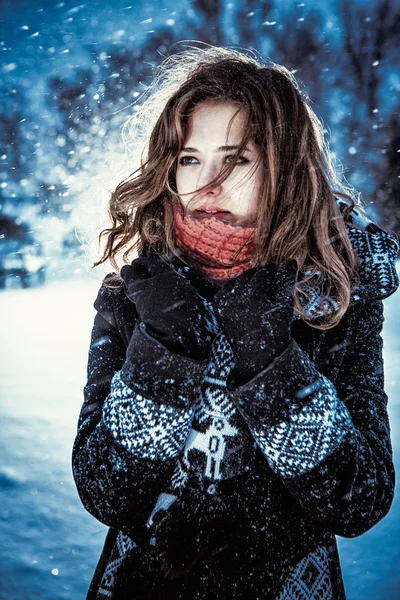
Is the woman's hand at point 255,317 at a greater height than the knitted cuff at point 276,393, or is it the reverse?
the woman's hand at point 255,317

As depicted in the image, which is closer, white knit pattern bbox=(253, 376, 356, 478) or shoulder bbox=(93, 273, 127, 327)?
white knit pattern bbox=(253, 376, 356, 478)

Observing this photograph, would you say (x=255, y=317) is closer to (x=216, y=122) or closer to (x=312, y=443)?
(x=312, y=443)

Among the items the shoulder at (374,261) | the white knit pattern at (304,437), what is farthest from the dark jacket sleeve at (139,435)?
the shoulder at (374,261)

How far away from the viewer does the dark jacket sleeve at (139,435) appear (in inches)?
26.9

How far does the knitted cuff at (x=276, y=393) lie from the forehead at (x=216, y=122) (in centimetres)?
43

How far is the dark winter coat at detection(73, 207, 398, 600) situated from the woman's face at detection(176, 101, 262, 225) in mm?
228

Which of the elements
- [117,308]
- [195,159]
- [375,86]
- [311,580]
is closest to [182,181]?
[195,159]

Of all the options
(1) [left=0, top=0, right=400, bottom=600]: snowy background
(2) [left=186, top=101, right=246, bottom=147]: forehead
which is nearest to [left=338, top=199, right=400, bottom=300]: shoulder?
(2) [left=186, top=101, right=246, bottom=147]: forehead

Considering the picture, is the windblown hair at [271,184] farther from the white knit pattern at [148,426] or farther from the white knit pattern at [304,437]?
the white knit pattern at [148,426]

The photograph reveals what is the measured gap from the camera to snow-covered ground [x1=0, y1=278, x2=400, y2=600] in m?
1.49

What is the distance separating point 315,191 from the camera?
911 millimetres

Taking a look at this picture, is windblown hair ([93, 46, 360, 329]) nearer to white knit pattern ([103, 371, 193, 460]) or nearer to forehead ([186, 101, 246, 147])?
forehead ([186, 101, 246, 147])

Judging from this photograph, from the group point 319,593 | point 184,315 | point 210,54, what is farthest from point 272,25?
point 319,593

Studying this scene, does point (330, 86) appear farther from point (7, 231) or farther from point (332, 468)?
point (332, 468)
